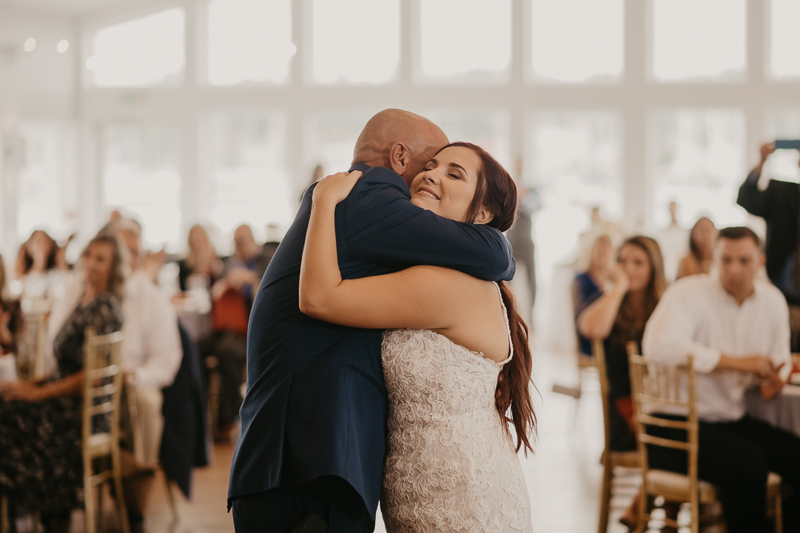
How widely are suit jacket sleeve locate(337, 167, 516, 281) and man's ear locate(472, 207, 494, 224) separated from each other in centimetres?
15

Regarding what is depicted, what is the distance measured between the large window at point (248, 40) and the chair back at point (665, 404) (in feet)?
30.7

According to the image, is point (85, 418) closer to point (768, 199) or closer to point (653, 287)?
point (653, 287)

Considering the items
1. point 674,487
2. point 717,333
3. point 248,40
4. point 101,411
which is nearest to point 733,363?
point 717,333

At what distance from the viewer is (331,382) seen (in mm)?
1562

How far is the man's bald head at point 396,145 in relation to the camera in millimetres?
1831

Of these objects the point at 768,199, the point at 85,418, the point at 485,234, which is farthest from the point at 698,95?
the point at 485,234

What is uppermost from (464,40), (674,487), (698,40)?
(464,40)

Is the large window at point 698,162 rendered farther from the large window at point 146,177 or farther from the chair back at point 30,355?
the chair back at point 30,355

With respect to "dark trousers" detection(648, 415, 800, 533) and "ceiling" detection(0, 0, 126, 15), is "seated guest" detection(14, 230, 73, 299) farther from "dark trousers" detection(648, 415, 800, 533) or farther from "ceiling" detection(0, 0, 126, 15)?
"dark trousers" detection(648, 415, 800, 533)

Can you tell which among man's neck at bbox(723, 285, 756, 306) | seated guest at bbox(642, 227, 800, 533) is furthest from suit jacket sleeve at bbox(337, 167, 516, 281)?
man's neck at bbox(723, 285, 756, 306)

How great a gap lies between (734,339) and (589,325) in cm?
116

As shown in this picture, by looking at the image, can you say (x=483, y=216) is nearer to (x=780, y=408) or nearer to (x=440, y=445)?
(x=440, y=445)

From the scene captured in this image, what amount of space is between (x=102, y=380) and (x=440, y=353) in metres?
2.82

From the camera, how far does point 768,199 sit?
16.6 ft
